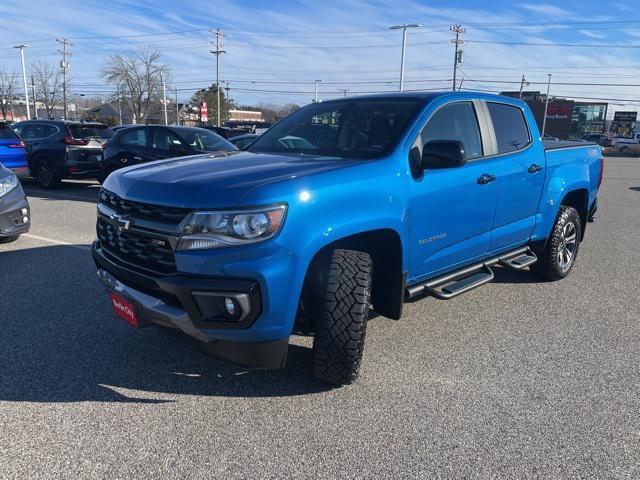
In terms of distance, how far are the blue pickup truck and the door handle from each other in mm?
18

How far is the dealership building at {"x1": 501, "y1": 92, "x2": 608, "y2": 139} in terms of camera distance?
82.3 meters

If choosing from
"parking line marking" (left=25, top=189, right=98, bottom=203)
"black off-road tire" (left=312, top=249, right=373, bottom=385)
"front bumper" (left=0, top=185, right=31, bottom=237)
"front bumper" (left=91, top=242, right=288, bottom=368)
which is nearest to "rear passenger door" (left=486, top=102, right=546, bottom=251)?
"black off-road tire" (left=312, top=249, right=373, bottom=385)

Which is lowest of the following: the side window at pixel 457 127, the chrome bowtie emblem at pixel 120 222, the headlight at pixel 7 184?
the headlight at pixel 7 184

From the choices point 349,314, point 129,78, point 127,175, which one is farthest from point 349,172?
point 129,78

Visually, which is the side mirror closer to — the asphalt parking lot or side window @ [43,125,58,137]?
the asphalt parking lot

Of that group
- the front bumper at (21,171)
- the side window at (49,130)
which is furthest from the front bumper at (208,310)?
the side window at (49,130)

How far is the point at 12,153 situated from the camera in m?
9.07

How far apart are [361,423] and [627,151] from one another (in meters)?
56.1

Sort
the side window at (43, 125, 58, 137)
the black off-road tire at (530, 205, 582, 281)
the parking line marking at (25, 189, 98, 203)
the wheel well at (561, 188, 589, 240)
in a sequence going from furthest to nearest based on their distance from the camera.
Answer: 1. the side window at (43, 125, 58, 137)
2. the parking line marking at (25, 189, 98, 203)
3. the wheel well at (561, 188, 589, 240)
4. the black off-road tire at (530, 205, 582, 281)

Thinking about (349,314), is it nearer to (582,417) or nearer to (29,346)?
(582,417)

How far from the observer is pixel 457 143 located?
11.2 ft

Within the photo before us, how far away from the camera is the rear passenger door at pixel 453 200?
3.51 metres

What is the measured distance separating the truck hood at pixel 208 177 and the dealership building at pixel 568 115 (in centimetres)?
8354

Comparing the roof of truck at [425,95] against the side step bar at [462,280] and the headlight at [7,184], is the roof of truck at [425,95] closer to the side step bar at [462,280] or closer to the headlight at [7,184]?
the side step bar at [462,280]
